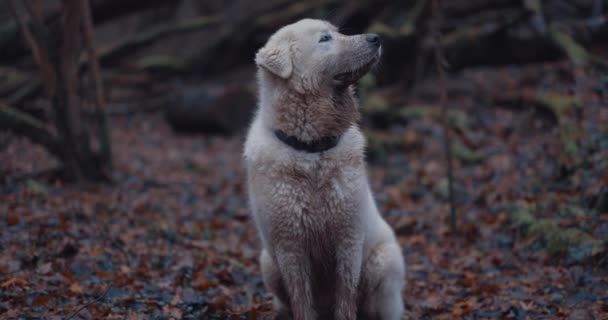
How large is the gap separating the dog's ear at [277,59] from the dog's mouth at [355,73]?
16.4 inches

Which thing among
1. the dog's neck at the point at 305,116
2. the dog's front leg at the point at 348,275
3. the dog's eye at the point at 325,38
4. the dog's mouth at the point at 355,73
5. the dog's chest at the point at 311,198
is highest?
the dog's eye at the point at 325,38

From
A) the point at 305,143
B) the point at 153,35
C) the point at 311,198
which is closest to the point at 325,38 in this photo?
the point at 305,143

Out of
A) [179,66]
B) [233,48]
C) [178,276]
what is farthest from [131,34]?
[178,276]

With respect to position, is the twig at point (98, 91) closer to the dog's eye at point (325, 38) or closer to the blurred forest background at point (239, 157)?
the blurred forest background at point (239, 157)

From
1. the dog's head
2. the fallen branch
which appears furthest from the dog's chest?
the fallen branch

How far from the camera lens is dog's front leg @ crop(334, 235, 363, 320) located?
4.44 m

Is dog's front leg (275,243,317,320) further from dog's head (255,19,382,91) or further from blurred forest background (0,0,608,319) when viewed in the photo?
dog's head (255,19,382,91)

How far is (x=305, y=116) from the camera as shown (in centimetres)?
445

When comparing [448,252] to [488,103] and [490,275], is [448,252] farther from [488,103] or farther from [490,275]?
[488,103]

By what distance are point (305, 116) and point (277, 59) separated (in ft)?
1.66

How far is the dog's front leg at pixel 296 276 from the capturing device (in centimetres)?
441

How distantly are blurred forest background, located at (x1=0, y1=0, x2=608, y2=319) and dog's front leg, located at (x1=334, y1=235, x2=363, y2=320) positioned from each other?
102 centimetres

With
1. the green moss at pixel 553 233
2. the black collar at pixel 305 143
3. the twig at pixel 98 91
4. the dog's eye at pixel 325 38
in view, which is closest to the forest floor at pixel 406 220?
the green moss at pixel 553 233

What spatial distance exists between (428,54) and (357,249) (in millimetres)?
10805
